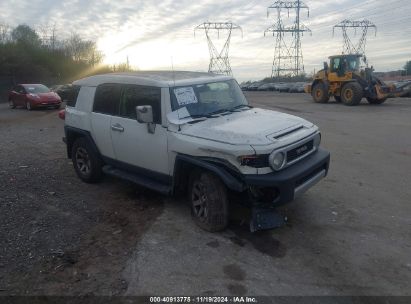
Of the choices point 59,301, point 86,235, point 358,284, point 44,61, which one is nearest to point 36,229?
point 86,235

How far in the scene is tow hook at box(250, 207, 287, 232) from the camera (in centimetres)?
453

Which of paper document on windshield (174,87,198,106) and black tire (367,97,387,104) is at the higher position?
paper document on windshield (174,87,198,106)

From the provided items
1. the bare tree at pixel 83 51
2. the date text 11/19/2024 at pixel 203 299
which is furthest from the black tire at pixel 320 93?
the bare tree at pixel 83 51

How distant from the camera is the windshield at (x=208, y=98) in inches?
210

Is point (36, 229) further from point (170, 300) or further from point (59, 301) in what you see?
point (170, 300)

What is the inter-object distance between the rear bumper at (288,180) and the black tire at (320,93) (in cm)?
2010

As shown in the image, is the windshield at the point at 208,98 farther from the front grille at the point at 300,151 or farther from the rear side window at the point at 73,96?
the rear side window at the point at 73,96

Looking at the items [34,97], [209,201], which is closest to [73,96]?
[209,201]

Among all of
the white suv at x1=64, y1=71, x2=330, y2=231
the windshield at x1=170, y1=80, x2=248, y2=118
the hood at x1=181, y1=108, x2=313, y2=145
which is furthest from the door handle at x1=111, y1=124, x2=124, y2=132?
the hood at x1=181, y1=108, x2=313, y2=145

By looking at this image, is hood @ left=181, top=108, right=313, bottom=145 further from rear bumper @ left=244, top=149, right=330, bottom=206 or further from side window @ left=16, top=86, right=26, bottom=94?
side window @ left=16, top=86, right=26, bottom=94

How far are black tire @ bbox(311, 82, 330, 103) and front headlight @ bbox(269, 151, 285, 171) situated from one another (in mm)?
20693

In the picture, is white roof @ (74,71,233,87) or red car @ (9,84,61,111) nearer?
white roof @ (74,71,233,87)

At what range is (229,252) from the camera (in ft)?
14.5

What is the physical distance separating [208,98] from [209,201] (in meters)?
1.60
